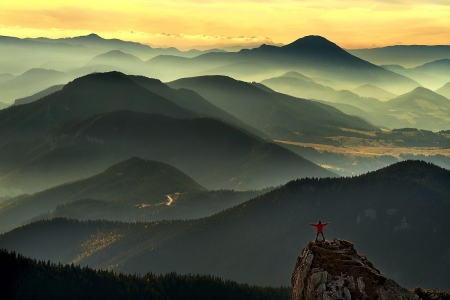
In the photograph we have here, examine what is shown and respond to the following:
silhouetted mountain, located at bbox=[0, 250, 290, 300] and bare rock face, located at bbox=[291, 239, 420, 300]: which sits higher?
bare rock face, located at bbox=[291, 239, 420, 300]

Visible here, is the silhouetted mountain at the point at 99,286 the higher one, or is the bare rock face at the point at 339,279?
the bare rock face at the point at 339,279

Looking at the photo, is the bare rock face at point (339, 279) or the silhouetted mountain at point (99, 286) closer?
the bare rock face at point (339, 279)

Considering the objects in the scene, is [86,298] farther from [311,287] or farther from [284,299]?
[311,287]

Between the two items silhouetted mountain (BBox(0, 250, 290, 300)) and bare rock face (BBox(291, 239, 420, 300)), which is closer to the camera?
bare rock face (BBox(291, 239, 420, 300))

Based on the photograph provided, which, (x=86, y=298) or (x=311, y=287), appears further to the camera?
(x=86, y=298)

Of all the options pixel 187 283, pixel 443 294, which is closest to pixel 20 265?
pixel 187 283
